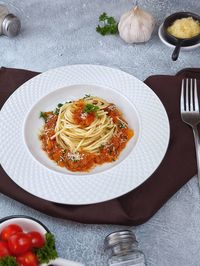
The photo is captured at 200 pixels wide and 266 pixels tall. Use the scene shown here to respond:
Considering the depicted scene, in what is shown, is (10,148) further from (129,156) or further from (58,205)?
(129,156)

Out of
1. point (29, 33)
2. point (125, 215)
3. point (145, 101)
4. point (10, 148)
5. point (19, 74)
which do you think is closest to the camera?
point (125, 215)

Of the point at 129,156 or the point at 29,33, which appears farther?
the point at 29,33

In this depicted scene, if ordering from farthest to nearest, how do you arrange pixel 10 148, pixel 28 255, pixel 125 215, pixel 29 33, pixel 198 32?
pixel 29 33 < pixel 198 32 < pixel 10 148 < pixel 125 215 < pixel 28 255

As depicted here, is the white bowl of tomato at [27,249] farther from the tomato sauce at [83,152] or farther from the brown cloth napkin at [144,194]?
the tomato sauce at [83,152]

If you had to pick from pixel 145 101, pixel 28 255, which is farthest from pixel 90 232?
pixel 145 101

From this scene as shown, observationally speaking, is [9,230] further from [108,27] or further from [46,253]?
[108,27]

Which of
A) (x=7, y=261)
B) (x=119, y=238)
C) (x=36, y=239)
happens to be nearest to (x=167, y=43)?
(x=119, y=238)

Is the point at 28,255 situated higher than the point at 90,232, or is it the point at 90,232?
the point at 28,255

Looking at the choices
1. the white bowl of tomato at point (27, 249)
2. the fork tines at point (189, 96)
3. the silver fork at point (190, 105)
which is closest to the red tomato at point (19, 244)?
the white bowl of tomato at point (27, 249)
